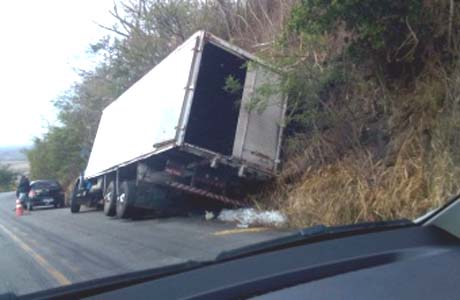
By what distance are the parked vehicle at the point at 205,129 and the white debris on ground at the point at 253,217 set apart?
0.78 meters

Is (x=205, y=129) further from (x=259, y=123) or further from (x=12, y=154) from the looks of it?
(x=12, y=154)

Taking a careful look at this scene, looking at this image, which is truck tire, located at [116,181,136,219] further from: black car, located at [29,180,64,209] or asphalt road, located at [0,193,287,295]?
black car, located at [29,180,64,209]

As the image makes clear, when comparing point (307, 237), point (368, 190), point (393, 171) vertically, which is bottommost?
point (307, 237)

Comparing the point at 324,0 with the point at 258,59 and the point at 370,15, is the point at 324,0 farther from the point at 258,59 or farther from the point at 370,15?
the point at 258,59

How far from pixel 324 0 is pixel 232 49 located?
3030 mm

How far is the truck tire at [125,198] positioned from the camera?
15875 millimetres

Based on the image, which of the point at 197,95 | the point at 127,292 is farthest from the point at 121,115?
the point at 127,292

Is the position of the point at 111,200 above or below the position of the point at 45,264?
above

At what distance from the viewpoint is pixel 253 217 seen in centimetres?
1286

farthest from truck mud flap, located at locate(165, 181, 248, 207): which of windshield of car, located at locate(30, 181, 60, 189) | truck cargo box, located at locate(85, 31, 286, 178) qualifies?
windshield of car, located at locate(30, 181, 60, 189)

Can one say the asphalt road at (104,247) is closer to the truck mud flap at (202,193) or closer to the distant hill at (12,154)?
the truck mud flap at (202,193)

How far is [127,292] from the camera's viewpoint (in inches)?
109

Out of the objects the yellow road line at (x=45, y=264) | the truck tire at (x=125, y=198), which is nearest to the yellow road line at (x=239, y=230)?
the yellow road line at (x=45, y=264)

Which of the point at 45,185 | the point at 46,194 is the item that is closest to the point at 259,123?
the point at 46,194
